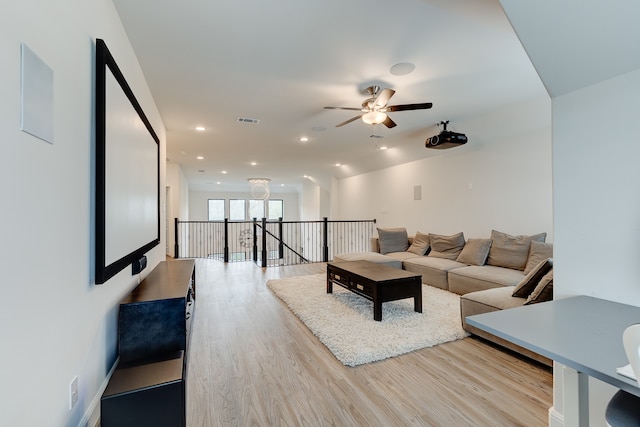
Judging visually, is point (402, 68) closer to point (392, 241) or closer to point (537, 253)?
point (537, 253)

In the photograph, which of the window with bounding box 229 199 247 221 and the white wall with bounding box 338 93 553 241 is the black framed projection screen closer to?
the white wall with bounding box 338 93 553 241

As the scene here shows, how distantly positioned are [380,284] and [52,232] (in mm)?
2732

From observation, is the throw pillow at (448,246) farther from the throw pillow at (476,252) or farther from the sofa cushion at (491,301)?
the sofa cushion at (491,301)

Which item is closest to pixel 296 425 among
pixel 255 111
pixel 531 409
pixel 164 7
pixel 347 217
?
pixel 531 409

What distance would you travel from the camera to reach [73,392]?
1.36 meters

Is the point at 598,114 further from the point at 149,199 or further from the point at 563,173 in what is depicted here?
the point at 149,199

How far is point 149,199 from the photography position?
2.84 meters

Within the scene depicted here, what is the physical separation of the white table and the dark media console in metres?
1.52

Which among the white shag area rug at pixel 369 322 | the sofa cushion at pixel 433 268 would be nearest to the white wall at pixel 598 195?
the white shag area rug at pixel 369 322

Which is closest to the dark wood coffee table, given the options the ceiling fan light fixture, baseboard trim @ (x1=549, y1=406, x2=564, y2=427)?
baseboard trim @ (x1=549, y1=406, x2=564, y2=427)

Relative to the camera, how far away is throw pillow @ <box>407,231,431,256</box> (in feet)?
18.2

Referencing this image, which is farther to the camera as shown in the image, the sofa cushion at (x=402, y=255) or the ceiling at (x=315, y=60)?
the sofa cushion at (x=402, y=255)

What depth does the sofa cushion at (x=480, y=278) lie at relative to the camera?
138 inches

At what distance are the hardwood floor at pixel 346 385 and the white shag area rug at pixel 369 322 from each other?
10 centimetres
